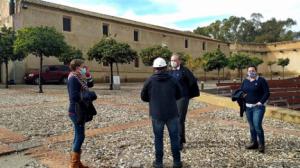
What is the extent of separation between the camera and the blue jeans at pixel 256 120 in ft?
20.4

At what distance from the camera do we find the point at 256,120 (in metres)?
6.23

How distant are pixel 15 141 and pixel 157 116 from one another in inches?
151

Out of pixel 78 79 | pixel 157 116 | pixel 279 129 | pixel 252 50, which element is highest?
pixel 252 50

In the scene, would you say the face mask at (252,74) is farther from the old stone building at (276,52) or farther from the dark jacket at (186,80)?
the old stone building at (276,52)

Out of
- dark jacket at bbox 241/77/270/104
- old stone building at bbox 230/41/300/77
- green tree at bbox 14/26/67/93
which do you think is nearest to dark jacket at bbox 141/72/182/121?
dark jacket at bbox 241/77/270/104

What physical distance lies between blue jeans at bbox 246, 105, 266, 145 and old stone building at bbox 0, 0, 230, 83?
76.0 ft

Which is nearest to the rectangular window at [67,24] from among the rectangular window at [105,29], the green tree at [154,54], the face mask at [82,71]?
the rectangular window at [105,29]

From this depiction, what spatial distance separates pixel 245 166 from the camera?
5.46m

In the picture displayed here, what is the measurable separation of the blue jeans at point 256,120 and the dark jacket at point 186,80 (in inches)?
45.8

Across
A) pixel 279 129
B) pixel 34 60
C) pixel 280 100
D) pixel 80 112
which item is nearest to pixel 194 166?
pixel 80 112

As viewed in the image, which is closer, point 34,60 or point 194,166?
point 194,166

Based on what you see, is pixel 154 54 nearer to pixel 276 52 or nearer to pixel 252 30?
pixel 276 52

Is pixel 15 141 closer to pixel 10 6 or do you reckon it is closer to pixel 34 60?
pixel 34 60

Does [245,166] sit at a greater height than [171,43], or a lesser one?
lesser
